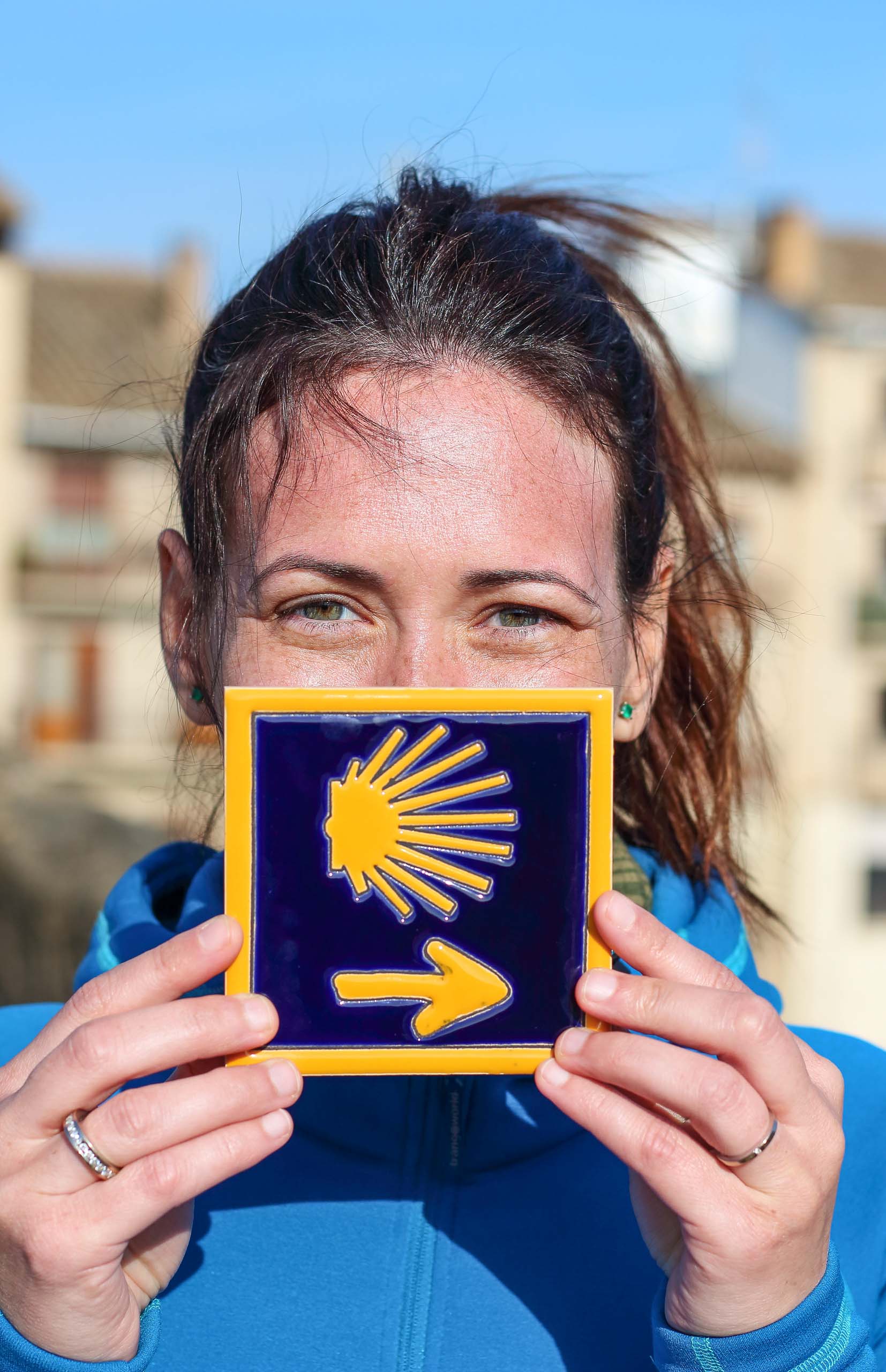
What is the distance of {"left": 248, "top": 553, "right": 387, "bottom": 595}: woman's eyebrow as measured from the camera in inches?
79.7

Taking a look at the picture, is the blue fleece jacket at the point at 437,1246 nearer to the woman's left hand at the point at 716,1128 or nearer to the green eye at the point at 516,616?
the woman's left hand at the point at 716,1128

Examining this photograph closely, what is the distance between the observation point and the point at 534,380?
2.24 m

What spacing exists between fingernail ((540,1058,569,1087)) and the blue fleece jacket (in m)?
0.32

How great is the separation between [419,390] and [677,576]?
0.92m

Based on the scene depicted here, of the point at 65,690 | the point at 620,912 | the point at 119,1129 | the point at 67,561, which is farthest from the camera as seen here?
the point at 65,690

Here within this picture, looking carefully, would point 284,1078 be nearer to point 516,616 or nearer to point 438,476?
point 516,616

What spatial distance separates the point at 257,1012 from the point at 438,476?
0.80 m

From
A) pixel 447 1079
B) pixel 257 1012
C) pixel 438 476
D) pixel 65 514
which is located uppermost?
pixel 65 514

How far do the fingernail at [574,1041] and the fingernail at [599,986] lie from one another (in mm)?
45

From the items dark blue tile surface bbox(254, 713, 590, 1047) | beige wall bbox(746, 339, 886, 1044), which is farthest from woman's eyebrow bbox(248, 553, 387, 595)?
beige wall bbox(746, 339, 886, 1044)

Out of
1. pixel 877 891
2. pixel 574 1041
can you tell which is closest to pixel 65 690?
pixel 877 891

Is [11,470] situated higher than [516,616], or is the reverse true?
[11,470]

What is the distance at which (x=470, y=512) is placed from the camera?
2041mm

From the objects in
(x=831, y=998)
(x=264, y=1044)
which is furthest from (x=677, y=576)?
(x=831, y=998)
